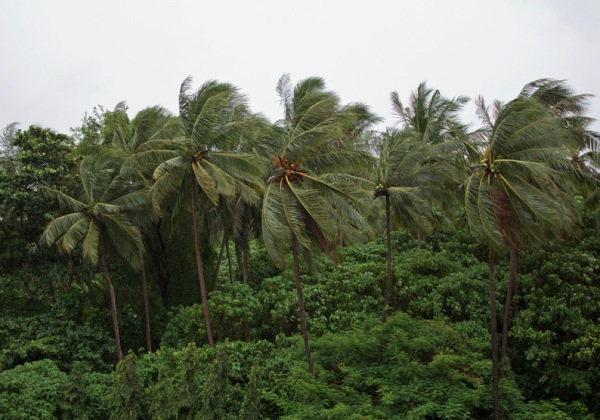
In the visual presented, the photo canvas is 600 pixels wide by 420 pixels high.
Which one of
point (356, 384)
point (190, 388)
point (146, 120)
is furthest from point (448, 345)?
point (146, 120)

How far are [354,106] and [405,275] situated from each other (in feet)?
22.3

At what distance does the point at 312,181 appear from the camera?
14.7 meters

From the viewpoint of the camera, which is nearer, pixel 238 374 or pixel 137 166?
pixel 238 374

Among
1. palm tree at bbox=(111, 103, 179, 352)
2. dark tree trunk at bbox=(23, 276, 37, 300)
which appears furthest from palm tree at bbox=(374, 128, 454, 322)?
dark tree trunk at bbox=(23, 276, 37, 300)

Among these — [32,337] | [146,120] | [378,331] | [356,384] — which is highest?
[146,120]

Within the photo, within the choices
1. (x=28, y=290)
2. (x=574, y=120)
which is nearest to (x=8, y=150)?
(x=28, y=290)

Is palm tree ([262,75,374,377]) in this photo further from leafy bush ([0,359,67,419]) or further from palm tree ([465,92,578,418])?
leafy bush ([0,359,67,419])

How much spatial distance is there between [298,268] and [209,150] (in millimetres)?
4839

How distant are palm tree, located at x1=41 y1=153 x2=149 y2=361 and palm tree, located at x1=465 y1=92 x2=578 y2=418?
11.3m

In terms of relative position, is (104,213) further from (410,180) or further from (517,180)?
(517,180)

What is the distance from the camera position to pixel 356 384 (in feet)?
46.2

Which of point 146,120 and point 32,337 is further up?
point 146,120

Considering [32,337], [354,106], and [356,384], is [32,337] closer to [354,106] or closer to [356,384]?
[356,384]

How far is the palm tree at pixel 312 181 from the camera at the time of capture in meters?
13.8
